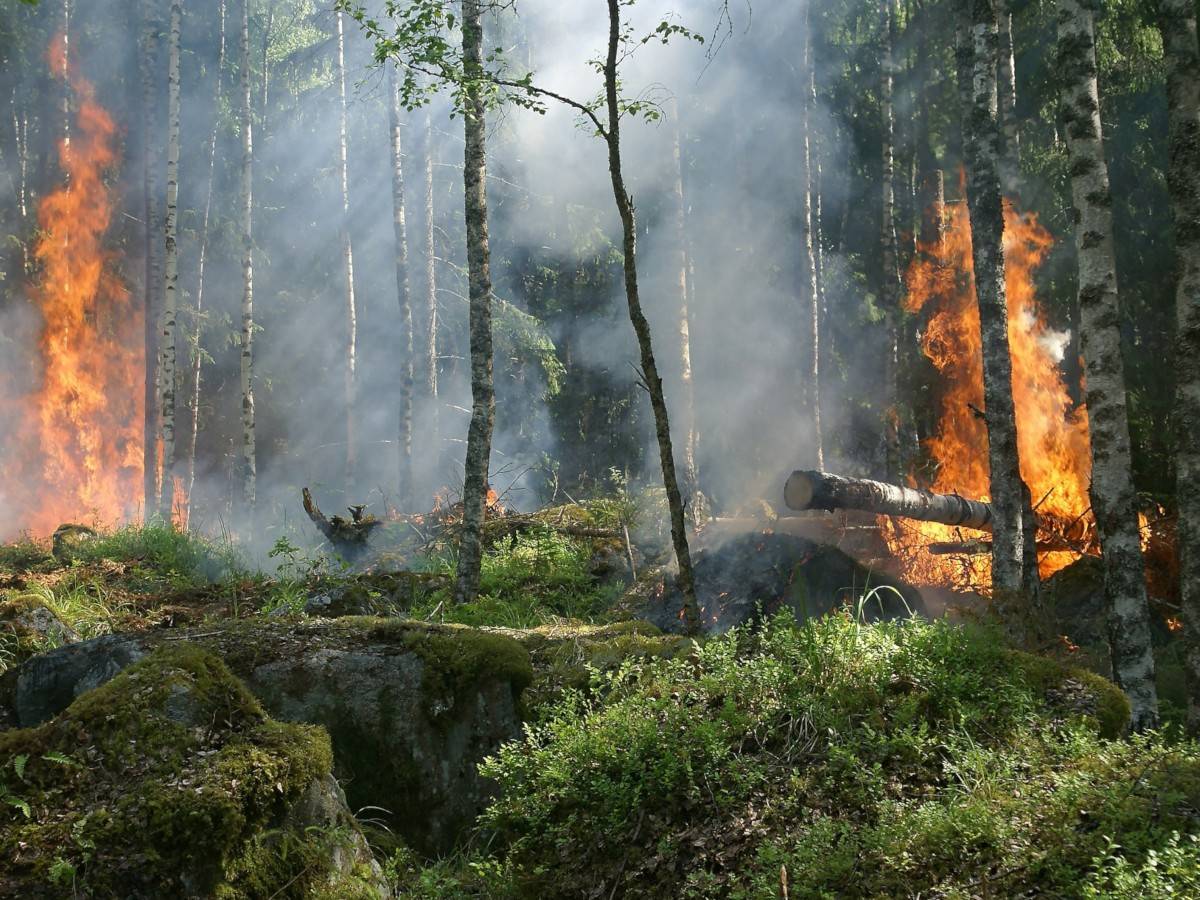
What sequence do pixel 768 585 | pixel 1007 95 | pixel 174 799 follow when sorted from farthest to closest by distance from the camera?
pixel 1007 95, pixel 768 585, pixel 174 799

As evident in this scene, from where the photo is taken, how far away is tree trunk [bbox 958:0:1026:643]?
9.20 metres

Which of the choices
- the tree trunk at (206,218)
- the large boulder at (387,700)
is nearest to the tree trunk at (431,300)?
the tree trunk at (206,218)

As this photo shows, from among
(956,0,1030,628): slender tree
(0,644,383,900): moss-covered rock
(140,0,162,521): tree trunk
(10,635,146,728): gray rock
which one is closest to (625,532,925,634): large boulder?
(956,0,1030,628): slender tree

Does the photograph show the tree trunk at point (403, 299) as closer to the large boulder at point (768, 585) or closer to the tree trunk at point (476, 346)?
the tree trunk at point (476, 346)

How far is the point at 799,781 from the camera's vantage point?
14.2 ft

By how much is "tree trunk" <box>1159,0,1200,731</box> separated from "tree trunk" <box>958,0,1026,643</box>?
2.40 metres

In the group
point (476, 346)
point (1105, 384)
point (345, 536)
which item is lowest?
point (345, 536)

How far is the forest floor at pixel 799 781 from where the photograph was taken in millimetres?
3574

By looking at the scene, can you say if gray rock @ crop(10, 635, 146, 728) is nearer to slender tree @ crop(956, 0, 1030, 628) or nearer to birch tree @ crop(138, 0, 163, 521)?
slender tree @ crop(956, 0, 1030, 628)

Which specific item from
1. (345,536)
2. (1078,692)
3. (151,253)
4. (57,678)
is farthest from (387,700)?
(151,253)

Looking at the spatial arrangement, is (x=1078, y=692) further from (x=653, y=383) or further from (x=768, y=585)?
(x=768, y=585)

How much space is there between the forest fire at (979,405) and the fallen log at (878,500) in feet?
2.09

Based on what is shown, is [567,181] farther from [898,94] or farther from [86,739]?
[86,739]

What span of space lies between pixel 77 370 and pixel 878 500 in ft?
75.1
